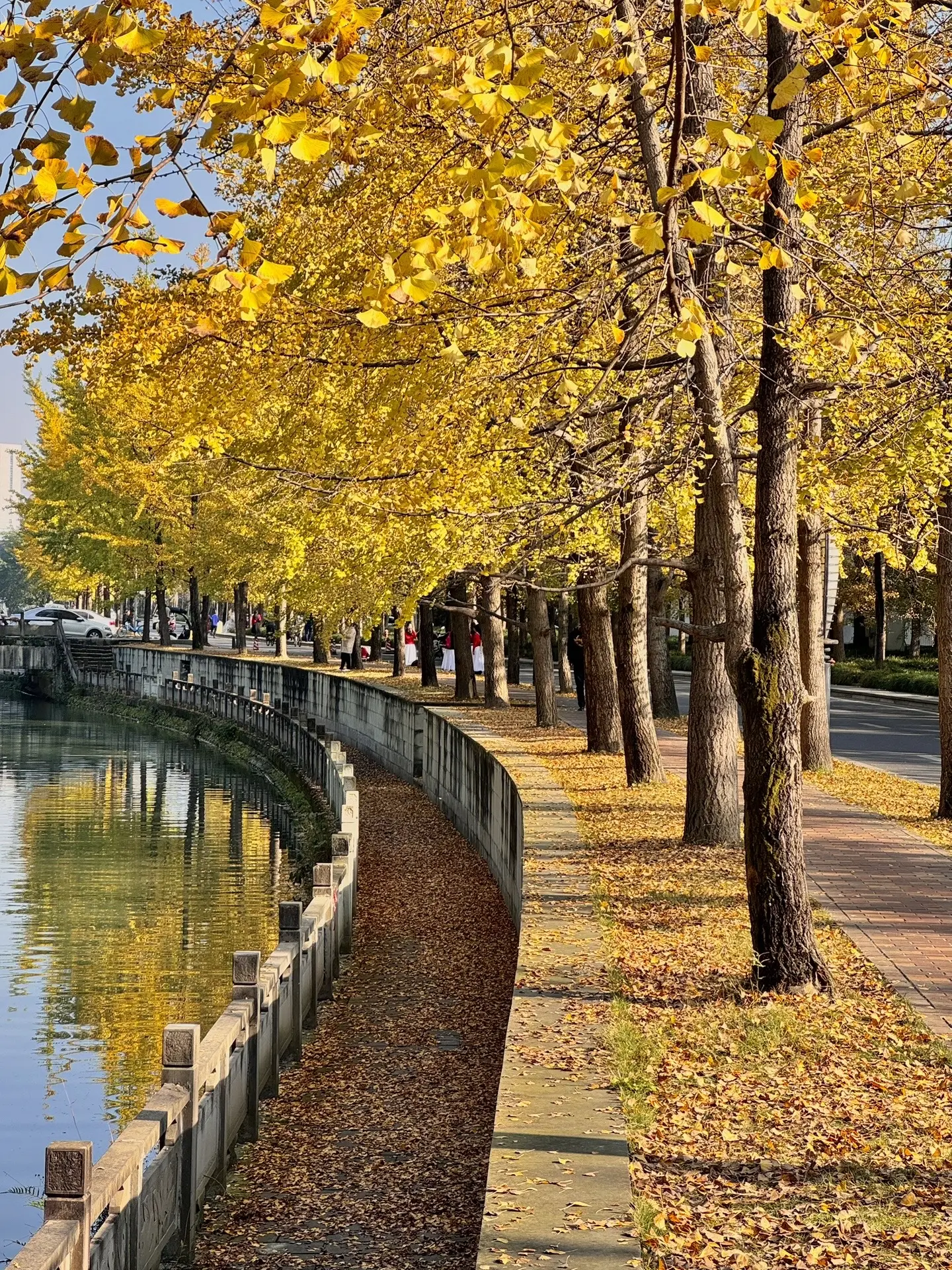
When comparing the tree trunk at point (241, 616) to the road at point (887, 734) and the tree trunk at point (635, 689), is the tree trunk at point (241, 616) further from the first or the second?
the tree trunk at point (635, 689)

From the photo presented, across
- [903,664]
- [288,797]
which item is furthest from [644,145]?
[903,664]

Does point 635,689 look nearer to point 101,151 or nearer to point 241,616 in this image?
point 101,151

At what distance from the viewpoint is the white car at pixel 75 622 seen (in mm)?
74750

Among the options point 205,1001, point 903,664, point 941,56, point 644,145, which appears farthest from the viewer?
point 903,664

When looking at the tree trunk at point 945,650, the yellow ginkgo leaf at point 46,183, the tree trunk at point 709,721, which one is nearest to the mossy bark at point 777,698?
the tree trunk at point 709,721

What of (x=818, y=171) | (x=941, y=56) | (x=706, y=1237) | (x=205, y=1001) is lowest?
(x=205, y=1001)

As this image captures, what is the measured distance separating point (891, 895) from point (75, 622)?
67183 mm

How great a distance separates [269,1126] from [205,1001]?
18.8 feet

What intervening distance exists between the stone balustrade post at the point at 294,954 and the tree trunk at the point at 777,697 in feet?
→ 12.2

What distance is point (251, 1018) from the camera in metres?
10.0

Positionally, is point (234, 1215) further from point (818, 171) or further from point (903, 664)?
point (903, 664)

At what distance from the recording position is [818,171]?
12.8 meters

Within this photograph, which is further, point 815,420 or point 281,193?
point 815,420

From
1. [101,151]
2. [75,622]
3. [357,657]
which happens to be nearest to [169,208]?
[101,151]
